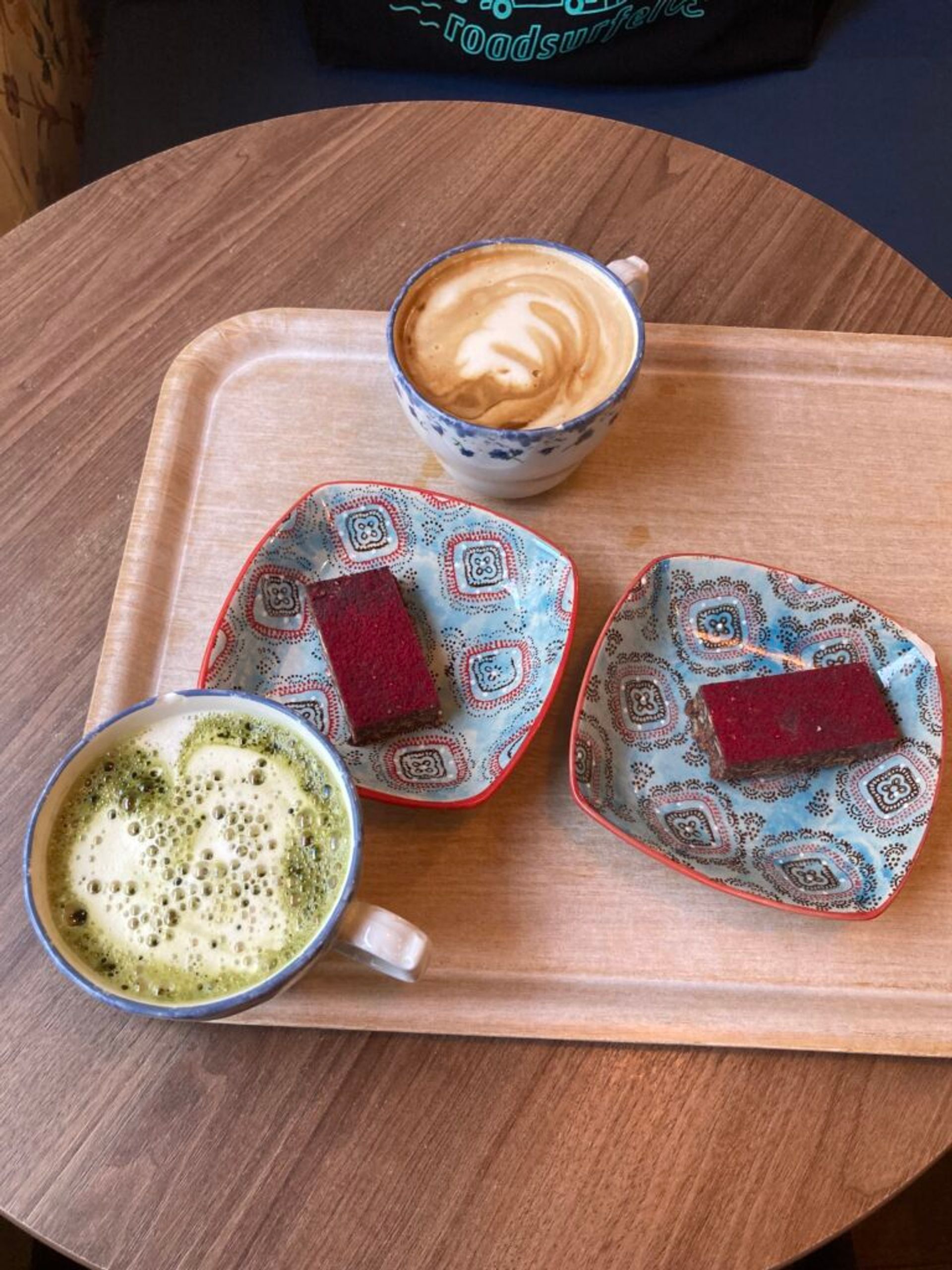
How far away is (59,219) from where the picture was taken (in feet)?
4.02

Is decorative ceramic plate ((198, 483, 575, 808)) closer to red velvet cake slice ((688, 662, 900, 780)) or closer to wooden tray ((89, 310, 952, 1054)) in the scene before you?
wooden tray ((89, 310, 952, 1054))

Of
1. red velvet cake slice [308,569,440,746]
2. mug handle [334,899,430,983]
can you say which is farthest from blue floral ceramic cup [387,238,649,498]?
mug handle [334,899,430,983]

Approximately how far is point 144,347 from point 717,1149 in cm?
96

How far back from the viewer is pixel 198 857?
77 cm

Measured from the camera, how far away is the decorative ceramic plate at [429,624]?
0.92 metres

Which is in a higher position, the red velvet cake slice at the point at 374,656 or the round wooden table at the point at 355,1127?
the red velvet cake slice at the point at 374,656

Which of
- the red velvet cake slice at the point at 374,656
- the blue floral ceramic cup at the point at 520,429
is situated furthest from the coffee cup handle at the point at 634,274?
the red velvet cake slice at the point at 374,656

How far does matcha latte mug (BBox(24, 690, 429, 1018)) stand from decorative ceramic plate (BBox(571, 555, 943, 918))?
0.22 m

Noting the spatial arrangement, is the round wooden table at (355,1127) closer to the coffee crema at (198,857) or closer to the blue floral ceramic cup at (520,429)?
the coffee crema at (198,857)

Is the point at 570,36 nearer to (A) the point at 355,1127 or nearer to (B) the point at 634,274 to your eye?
(B) the point at 634,274

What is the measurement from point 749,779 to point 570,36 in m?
1.28

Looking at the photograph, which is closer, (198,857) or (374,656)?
(198,857)

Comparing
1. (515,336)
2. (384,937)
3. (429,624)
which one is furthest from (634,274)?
(384,937)

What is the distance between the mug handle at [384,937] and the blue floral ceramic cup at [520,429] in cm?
42
